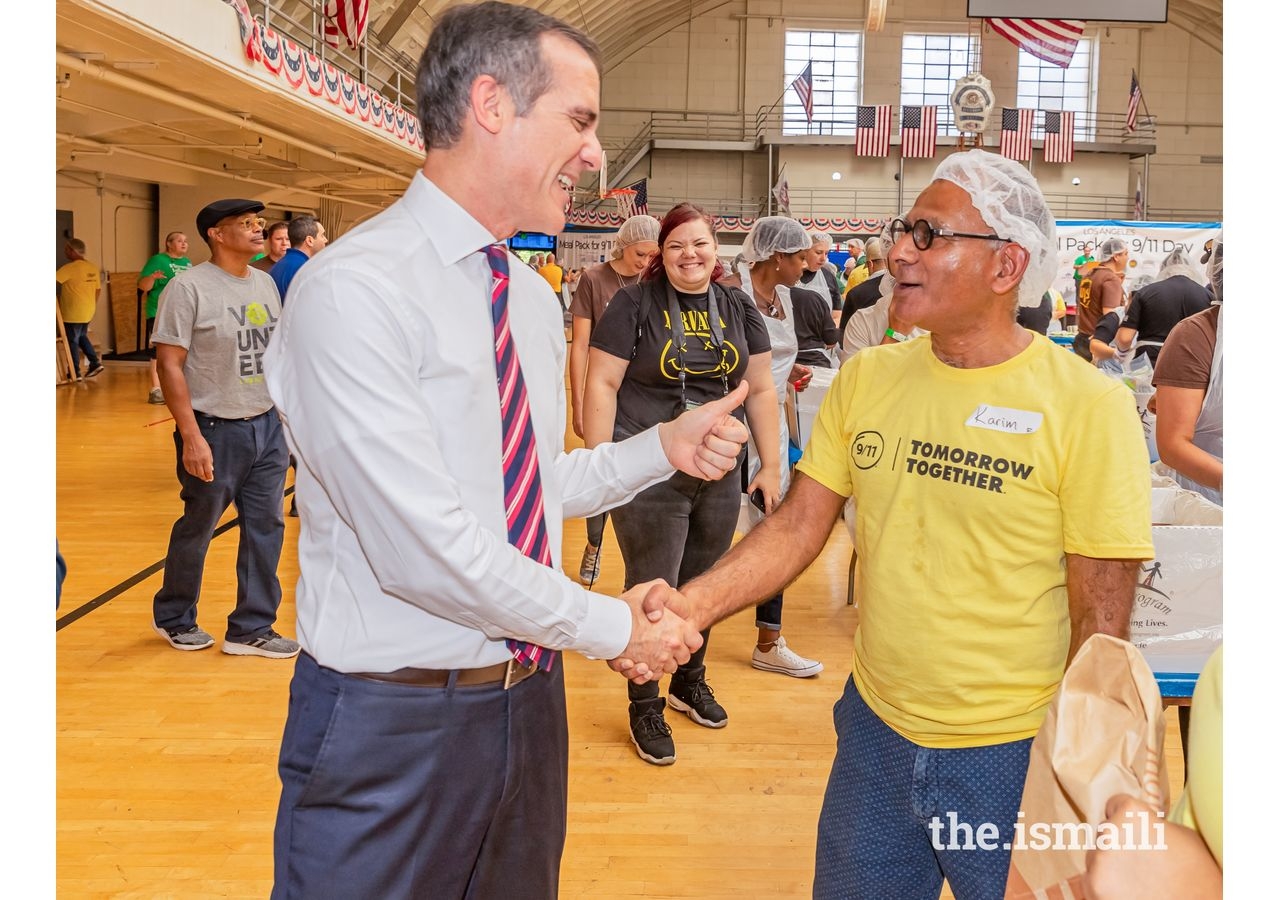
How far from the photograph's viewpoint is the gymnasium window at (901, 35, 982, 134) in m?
30.0

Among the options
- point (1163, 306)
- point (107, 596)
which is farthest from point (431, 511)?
point (1163, 306)

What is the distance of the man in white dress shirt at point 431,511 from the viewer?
1.54 meters

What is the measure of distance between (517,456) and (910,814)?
849 millimetres

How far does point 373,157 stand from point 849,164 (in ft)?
50.2

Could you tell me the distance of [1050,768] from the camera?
1.17 meters

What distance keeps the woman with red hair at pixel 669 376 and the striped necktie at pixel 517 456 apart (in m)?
1.99

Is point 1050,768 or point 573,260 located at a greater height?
point 573,260

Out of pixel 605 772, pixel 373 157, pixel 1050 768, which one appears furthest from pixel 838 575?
pixel 373 157

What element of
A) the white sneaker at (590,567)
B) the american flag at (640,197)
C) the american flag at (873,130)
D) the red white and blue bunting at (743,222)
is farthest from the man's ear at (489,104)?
the american flag at (873,130)

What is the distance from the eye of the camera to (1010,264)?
6.07 feet

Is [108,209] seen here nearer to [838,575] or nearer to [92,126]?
[92,126]

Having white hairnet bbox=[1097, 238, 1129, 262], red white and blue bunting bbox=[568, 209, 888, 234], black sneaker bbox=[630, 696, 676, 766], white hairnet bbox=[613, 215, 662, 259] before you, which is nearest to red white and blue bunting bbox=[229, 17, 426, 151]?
white hairnet bbox=[613, 215, 662, 259]

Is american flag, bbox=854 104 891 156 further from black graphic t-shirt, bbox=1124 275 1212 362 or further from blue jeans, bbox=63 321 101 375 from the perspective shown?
black graphic t-shirt, bbox=1124 275 1212 362

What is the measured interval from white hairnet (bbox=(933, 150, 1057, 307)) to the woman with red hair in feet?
6.17
